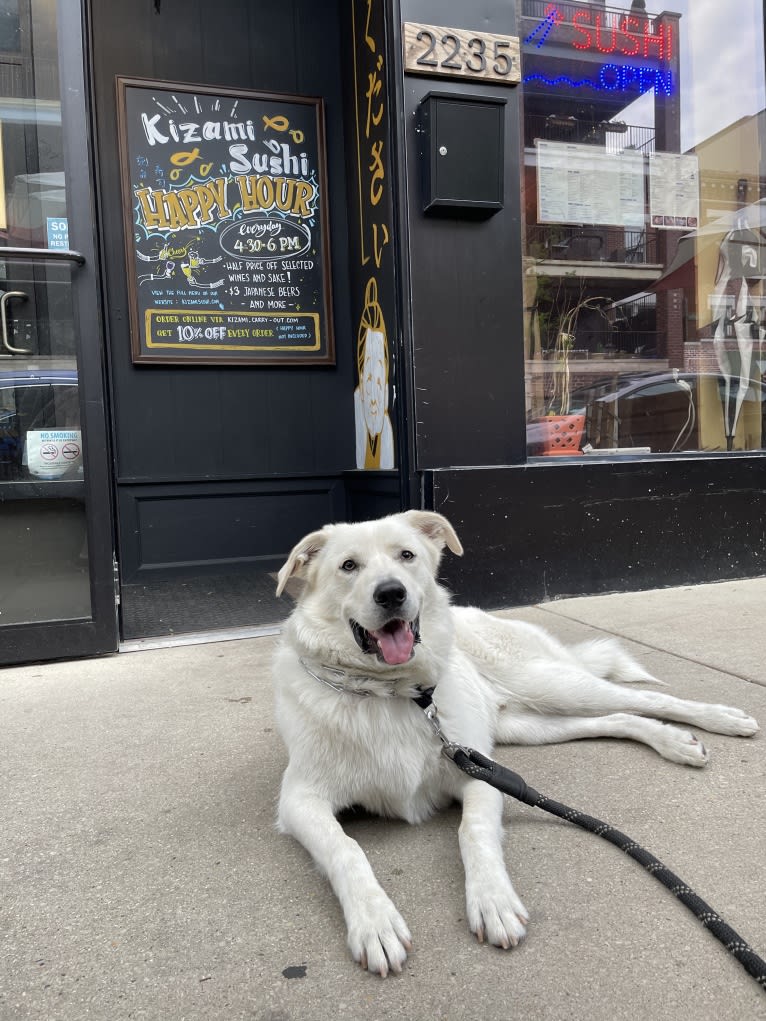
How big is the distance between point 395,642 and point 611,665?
1374 millimetres

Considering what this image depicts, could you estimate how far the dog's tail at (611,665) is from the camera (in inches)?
114

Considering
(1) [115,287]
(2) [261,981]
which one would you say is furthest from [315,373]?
(2) [261,981]

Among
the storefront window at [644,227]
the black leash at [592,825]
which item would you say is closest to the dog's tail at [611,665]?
the black leash at [592,825]

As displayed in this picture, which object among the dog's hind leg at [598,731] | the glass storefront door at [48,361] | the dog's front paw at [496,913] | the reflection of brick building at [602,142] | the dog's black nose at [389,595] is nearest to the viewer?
the dog's front paw at [496,913]

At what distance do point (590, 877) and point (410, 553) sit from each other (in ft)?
3.18

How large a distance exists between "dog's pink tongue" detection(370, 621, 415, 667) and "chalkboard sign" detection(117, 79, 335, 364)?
12.9 ft

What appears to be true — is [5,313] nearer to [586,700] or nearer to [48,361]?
[48,361]

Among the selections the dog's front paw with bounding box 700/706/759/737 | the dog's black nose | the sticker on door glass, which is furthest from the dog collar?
the sticker on door glass

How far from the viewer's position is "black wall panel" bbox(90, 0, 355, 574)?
5.10 m

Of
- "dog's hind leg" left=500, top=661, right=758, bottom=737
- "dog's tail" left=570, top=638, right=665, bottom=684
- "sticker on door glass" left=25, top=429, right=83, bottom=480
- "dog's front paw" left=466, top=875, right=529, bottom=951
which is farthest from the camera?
"sticker on door glass" left=25, top=429, right=83, bottom=480

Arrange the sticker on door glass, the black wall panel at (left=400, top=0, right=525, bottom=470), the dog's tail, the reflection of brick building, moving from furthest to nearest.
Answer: the reflection of brick building < the black wall panel at (left=400, top=0, right=525, bottom=470) < the sticker on door glass < the dog's tail

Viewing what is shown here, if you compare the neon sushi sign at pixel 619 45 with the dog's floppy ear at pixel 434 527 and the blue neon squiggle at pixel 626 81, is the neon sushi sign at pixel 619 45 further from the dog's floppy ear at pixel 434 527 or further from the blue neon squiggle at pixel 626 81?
the dog's floppy ear at pixel 434 527

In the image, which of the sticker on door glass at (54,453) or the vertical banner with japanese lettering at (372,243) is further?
the vertical banner with japanese lettering at (372,243)

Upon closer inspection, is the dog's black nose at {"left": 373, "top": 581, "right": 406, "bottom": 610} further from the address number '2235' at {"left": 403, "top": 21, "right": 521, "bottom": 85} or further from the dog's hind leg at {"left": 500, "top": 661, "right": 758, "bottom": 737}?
the address number '2235' at {"left": 403, "top": 21, "right": 521, "bottom": 85}
